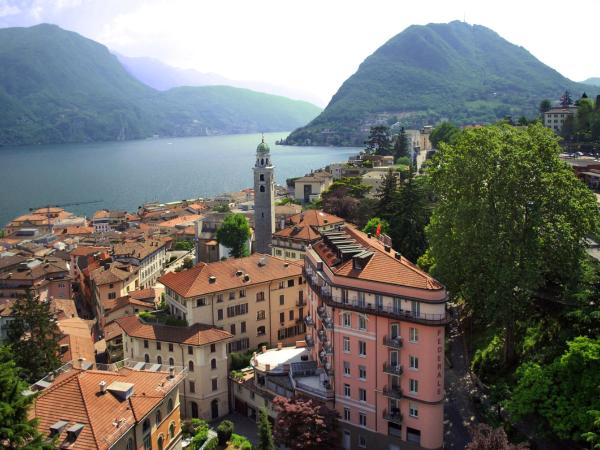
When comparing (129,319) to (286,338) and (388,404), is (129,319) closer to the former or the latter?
(286,338)

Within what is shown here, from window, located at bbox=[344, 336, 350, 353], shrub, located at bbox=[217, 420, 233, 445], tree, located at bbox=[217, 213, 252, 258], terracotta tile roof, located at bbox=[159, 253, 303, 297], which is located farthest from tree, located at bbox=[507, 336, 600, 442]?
tree, located at bbox=[217, 213, 252, 258]

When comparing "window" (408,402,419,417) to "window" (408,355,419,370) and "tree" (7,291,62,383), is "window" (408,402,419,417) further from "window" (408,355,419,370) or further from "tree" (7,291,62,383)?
"tree" (7,291,62,383)

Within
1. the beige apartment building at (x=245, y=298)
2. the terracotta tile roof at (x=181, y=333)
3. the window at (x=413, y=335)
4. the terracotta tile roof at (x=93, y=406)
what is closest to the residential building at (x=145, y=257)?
the beige apartment building at (x=245, y=298)

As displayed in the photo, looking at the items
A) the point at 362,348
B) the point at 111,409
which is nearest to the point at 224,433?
the point at 362,348

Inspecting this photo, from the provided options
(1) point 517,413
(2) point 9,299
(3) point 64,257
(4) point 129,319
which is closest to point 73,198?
(3) point 64,257

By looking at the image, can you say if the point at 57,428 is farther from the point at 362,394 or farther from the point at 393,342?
the point at 393,342
